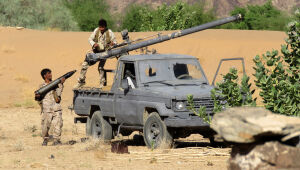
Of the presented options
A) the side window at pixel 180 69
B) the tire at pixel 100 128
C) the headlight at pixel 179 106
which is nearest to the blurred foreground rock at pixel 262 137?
the headlight at pixel 179 106

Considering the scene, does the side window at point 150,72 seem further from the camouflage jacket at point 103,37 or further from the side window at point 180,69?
the camouflage jacket at point 103,37

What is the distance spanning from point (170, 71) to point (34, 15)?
129ft

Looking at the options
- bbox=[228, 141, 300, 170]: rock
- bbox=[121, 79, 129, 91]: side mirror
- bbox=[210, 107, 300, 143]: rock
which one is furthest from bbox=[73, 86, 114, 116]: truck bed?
bbox=[228, 141, 300, 170]: rock

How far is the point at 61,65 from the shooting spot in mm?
38625

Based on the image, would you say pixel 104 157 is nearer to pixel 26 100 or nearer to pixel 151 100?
pixel 151 100

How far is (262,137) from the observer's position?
827cm

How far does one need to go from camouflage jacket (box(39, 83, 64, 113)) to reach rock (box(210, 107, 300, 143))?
25.8ft

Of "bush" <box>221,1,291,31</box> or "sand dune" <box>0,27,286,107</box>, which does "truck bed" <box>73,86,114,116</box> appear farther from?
"bush" <box>221,1,291,31</box>

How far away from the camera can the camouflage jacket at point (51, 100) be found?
15853mm

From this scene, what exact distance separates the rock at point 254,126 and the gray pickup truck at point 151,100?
5367mm

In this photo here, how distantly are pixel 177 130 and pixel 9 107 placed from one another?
1528 cm

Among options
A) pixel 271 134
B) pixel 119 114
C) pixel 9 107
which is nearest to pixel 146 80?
pixel 119 114

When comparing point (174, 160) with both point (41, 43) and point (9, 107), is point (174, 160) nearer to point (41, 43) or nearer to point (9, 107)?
point (9, 107)

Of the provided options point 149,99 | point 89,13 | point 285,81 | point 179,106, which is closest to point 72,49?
point 149,99
